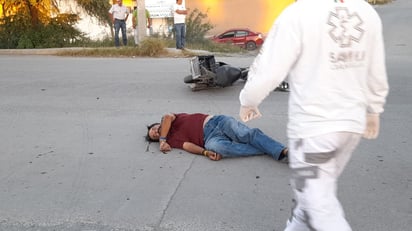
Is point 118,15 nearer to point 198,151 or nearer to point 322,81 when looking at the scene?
point 198,151

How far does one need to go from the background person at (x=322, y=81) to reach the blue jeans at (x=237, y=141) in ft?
7.50

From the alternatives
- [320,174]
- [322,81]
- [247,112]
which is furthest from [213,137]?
[322,81]

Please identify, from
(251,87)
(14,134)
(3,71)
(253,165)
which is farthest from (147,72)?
(251,87)

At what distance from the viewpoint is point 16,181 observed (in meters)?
4.39

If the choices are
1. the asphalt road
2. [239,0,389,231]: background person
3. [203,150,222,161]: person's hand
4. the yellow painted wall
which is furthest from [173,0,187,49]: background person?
the yellow painted wall

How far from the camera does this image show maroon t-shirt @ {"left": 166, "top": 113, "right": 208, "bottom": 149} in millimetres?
5125

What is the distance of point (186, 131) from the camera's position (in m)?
5.19

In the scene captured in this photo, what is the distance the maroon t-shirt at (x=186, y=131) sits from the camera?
5125 mm

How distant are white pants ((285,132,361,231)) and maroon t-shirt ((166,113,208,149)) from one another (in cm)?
272

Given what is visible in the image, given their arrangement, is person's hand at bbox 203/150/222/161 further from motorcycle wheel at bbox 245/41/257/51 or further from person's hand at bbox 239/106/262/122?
motorcycle wheel at bbox 245/41/257/51

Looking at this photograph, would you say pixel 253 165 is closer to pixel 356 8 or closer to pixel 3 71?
pixel 356 8

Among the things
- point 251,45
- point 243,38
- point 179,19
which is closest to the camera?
point 179,19

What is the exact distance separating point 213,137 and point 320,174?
265 centimetres

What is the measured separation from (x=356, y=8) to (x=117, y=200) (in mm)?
2489
